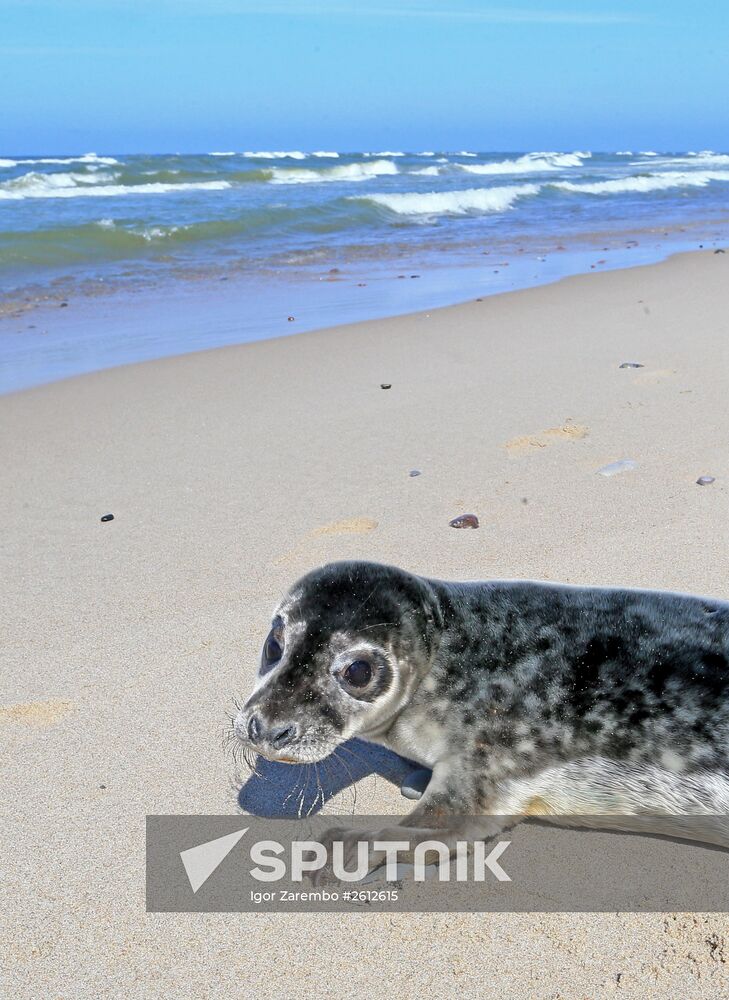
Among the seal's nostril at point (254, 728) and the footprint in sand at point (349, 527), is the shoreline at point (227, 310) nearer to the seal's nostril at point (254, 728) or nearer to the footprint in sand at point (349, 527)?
the footprint in sand at point (349, 527)

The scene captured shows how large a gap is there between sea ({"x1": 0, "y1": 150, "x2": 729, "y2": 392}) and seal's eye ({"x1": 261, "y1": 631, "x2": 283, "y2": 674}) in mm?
5484

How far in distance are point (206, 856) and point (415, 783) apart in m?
0.64

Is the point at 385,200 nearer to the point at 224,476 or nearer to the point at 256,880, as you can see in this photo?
the point at 224,476

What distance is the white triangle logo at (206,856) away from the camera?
2.77m

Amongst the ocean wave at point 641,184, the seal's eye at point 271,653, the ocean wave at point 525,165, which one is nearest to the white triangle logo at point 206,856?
the seal's eye at point 271,653

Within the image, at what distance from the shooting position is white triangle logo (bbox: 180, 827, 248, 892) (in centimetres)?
277

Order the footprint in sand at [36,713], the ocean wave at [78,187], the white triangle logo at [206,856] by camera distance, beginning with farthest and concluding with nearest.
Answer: the ocean wave at [78,187] < the footprint in sand at [36,713] < the white triangle logo at [206,856]

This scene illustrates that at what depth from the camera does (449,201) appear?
91.7ft

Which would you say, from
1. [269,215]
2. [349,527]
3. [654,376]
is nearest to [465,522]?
[349,527]

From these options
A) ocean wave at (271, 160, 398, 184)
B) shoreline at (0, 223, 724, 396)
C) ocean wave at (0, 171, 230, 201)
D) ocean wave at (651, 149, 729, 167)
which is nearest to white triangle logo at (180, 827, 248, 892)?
shoreline at (0, 223, 724, 396)

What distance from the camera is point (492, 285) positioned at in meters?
12.7

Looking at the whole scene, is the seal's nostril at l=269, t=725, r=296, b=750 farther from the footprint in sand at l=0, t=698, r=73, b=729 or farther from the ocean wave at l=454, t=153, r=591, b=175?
the ocean wave at l=454, t=153, r=591, b=175

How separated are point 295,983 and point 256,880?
0.39 metres
